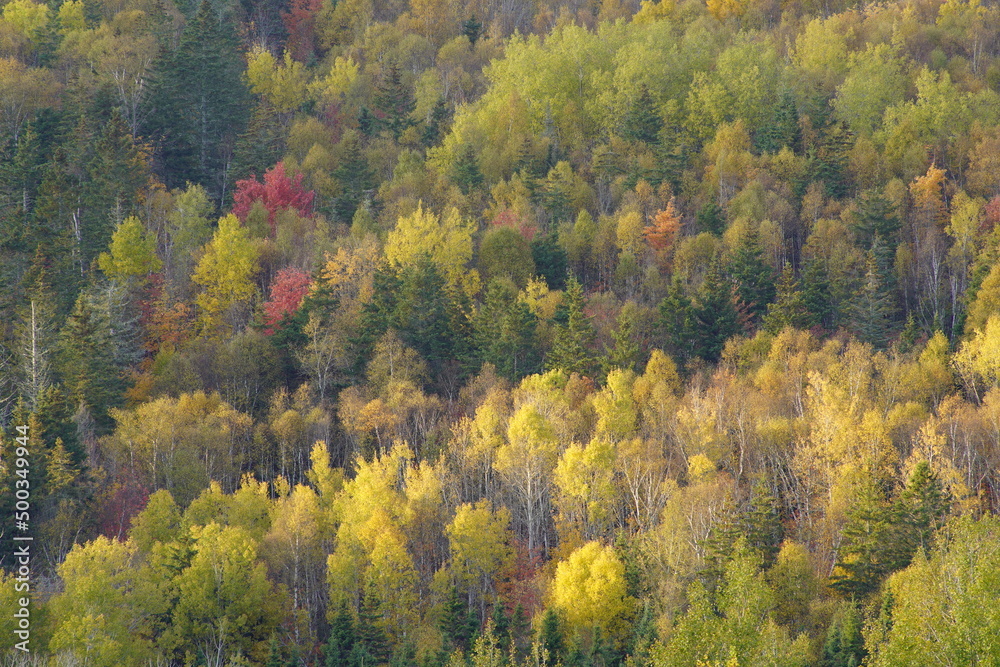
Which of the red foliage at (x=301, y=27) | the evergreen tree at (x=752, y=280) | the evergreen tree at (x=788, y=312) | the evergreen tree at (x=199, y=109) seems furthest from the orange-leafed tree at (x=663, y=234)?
the red foliage at (x=301, y=27)

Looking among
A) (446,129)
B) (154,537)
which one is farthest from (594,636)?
(446,129)

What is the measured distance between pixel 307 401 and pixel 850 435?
95.5 ft

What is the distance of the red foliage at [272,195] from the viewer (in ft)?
296

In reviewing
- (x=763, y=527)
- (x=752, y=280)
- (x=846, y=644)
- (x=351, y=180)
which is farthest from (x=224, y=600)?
(x=351, y=180)

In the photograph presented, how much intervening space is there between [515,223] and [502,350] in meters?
15.0

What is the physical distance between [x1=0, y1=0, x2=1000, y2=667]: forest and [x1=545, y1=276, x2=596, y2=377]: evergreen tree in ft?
0.72

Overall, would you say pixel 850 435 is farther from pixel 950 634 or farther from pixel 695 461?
pixel 950 634

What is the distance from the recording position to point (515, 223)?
86.4 meters

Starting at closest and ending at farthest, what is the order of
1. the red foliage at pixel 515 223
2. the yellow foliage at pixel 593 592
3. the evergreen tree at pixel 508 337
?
the yellow foliage at pixel 593 592 < the evergreen tree at pixel 508 337 < the red foliage at pixel 515 223

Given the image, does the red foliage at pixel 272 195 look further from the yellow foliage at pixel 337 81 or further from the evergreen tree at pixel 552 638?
the evergreen tree at pixel 552 638

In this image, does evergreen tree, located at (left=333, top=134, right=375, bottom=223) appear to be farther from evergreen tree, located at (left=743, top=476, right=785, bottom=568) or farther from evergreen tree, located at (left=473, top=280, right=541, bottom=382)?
evergreen tree, located at (left=743, top=476, right=785, bottom=568)

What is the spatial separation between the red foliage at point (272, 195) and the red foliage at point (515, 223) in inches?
532

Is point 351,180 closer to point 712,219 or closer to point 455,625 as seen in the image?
point 712,219

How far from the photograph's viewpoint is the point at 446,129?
338ft
